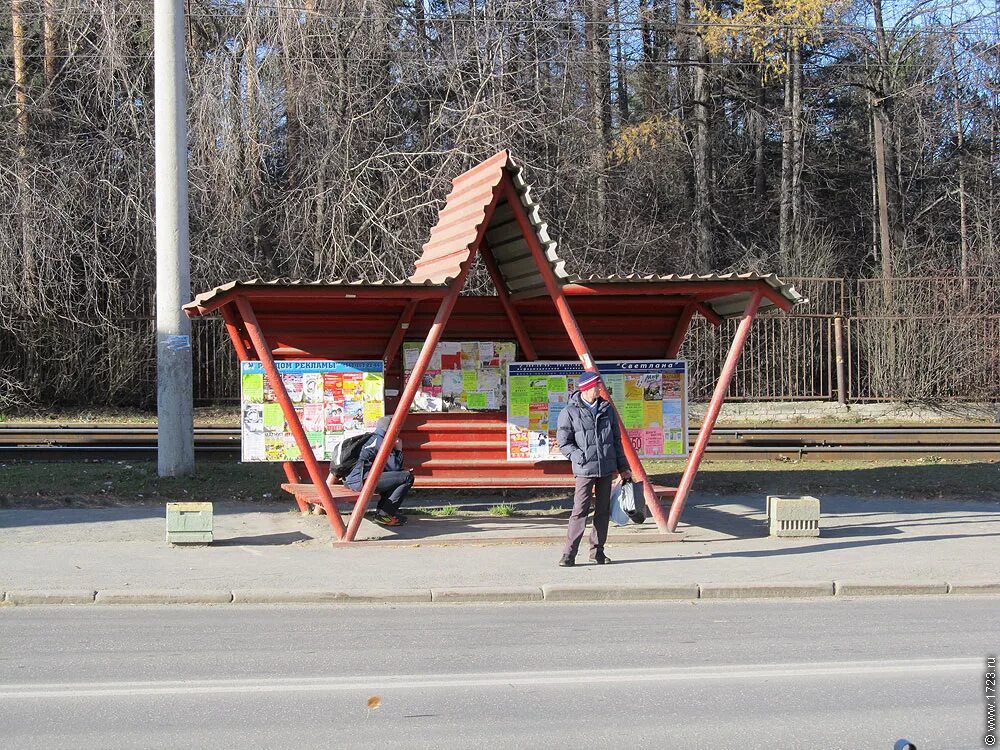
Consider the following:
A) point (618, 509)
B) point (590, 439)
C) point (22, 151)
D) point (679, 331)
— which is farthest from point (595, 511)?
point (22, 151)

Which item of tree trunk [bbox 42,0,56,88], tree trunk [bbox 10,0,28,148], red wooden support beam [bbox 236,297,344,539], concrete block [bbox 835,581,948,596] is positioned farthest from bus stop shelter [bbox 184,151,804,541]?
tree trunk [bbox 42,0,56,88]

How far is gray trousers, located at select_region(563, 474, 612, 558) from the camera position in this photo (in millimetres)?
9523

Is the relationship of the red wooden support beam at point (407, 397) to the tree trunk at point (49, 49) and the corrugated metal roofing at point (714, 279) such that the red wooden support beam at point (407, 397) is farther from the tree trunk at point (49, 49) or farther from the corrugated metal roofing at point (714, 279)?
the tree trunk at point (49, 49)

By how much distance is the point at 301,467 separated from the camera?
41.2 feet

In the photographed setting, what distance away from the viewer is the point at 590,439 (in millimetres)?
9633

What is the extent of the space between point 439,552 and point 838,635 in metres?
4.18

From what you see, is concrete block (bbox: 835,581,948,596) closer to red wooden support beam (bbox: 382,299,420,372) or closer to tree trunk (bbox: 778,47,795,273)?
red wooden support beam (bbox: 382,299,420,372)

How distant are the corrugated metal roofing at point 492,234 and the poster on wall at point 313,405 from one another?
1.41m

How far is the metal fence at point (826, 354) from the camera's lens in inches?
926

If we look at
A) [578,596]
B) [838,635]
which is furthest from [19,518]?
[838,635]

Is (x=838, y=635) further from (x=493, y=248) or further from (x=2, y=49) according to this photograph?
(x=2, y=49)

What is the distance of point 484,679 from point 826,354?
2208cm

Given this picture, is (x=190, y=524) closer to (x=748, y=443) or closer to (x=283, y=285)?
(x=283, y=285)

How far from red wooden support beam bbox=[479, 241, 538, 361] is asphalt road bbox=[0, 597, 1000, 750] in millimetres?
4564
